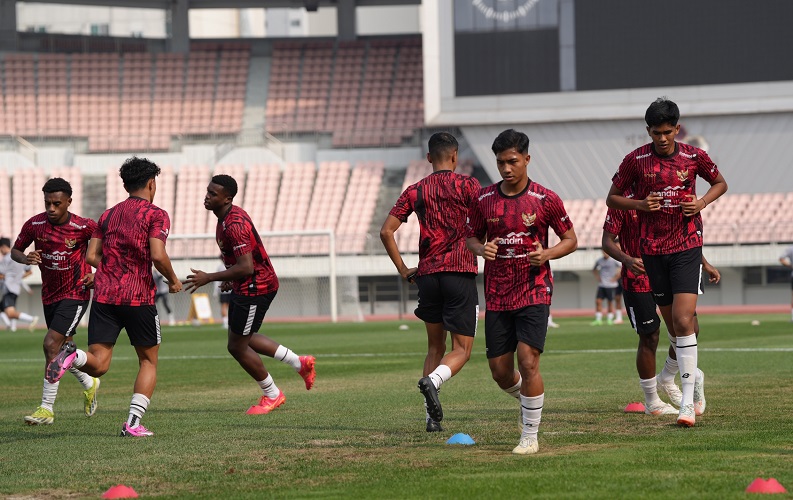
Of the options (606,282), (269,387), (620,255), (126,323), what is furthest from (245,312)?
(606,282)

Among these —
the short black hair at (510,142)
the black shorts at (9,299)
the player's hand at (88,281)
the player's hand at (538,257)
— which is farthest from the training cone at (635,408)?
the black shorts at (9,299)

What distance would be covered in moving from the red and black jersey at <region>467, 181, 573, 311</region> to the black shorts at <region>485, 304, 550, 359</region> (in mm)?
48

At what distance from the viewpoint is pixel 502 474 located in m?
6.77

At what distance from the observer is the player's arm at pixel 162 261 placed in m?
9.13

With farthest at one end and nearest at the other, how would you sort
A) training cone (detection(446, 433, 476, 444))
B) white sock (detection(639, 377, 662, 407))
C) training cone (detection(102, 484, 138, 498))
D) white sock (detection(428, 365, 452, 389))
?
white sock (detection(639, 377, 662, 407)) → white sock (detection(428, 365, 452, 389)) → training cone (detection(446, 433, 476, 444)) → training cone (detection(102, 484, 138, 498))

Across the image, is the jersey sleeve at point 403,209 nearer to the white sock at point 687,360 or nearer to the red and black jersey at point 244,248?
the red and black jersey at point 244,248

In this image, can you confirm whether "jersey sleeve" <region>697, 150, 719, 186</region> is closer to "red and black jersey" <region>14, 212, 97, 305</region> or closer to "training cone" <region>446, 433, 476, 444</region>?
"training cone" <region>446, 433, 476, 444</region>

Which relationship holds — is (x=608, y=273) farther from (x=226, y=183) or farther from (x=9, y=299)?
(x=226, y=183)

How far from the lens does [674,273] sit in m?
9.14

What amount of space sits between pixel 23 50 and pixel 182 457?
146ft

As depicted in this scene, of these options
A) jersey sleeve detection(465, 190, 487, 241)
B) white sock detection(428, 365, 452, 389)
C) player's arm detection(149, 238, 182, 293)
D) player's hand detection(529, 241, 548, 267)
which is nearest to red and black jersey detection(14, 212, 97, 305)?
player's arm detection(149, 238, 182, 293)

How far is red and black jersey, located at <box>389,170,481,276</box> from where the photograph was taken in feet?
30.3

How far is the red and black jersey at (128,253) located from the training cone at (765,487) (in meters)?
5.01

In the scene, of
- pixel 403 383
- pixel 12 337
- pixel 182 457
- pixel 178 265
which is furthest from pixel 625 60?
pixel 182 457
